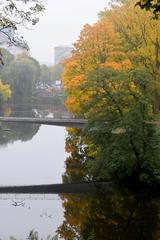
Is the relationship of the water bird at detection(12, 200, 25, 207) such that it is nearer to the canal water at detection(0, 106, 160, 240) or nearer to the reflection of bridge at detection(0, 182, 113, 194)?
the canal water at detection(0, 106, 160, 240)

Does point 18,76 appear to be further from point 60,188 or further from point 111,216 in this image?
point 111,216

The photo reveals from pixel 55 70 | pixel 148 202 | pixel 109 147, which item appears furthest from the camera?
pixel 55 70

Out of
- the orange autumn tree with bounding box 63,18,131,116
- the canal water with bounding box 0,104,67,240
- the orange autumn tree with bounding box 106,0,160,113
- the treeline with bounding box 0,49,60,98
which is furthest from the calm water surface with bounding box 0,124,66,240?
the treeline with bounding box 0,49,60,98

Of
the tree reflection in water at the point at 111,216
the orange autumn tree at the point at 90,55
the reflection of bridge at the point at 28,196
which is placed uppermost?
the orange autumn tree at the point at 90,55

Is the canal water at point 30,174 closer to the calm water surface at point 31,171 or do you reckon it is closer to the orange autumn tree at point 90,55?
the calm water surface at point 31,171

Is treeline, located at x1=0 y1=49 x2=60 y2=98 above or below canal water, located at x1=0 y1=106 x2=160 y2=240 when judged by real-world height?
above

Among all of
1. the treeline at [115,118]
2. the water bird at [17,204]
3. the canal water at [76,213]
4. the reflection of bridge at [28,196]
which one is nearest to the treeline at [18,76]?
the treeline at [115,118]

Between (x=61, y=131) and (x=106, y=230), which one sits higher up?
(x=61, y=131)

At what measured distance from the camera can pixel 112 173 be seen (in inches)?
1109

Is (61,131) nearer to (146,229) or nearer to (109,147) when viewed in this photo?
(109,147)

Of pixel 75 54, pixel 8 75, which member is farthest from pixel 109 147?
pixel 8 75

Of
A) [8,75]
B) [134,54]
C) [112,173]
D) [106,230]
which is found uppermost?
[8,75]

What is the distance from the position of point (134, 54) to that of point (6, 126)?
106ft

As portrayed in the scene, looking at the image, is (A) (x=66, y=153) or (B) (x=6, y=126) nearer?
(A) (x=66, y=153)
